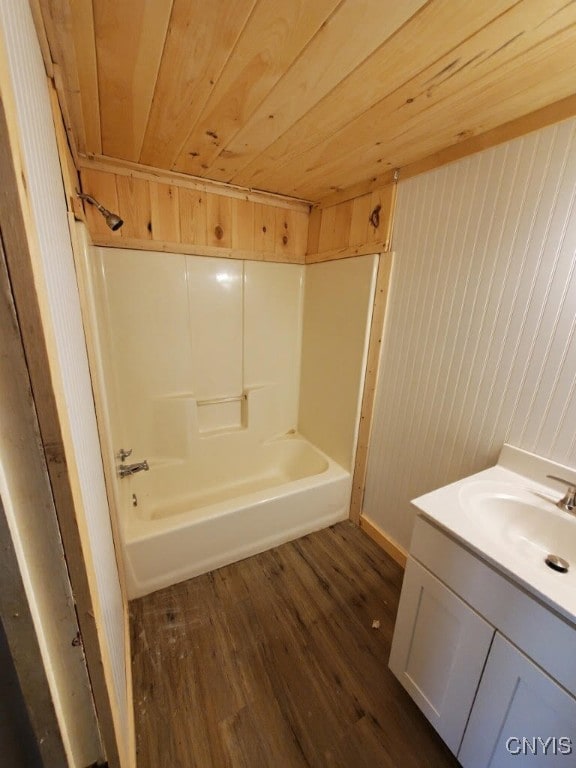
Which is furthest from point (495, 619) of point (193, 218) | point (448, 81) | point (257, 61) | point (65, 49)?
point (193, 218)

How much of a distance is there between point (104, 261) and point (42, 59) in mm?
956

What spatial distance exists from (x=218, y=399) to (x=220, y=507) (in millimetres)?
795

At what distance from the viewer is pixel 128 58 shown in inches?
34.5

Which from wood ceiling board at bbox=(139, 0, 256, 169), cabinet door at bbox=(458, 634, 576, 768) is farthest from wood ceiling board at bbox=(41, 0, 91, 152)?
cabinet door at bbox=(458, 634, 576, 768)

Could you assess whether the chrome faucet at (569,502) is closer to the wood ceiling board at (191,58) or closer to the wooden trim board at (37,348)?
the wooden trim board at (37,348)

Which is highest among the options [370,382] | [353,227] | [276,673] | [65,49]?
[65,49]

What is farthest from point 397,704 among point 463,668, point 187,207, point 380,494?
point 187,207

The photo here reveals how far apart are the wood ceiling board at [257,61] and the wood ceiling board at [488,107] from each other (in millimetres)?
547

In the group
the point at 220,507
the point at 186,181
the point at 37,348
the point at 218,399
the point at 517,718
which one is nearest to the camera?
the point at 37,348

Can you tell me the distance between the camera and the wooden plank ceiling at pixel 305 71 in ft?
2.41

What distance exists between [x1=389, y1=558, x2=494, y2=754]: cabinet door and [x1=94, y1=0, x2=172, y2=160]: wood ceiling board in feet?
5.67

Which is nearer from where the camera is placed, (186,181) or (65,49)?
(65,49)

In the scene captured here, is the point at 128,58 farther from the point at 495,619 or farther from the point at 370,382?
the point at 495,619

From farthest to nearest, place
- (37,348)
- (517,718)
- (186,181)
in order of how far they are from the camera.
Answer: (186,181), (517,718), (37,348)
